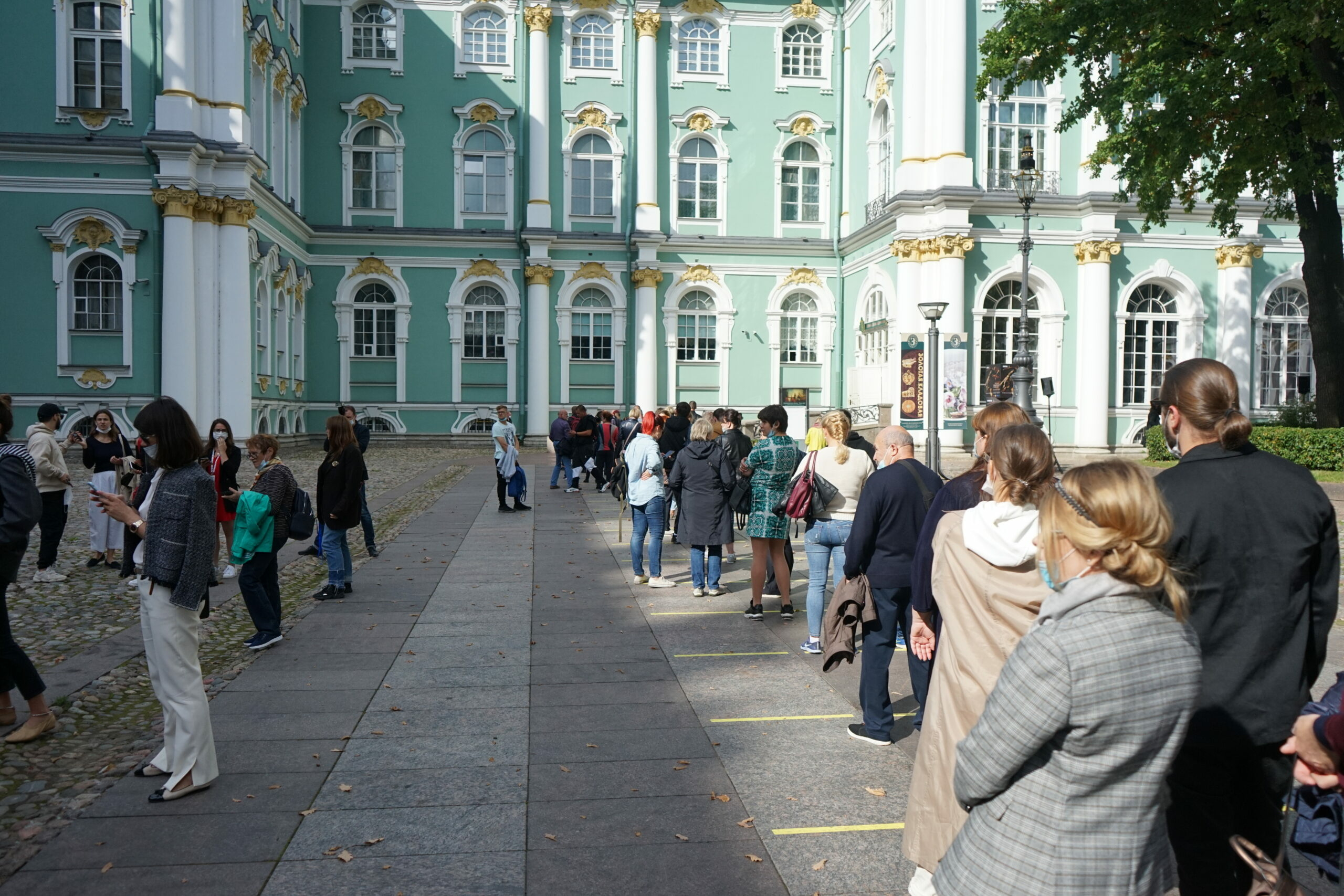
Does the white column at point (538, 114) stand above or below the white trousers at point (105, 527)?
above

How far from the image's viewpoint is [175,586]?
5.34m

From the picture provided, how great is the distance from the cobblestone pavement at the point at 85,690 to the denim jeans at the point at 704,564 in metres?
3.78

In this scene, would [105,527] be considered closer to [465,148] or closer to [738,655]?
[738,655]

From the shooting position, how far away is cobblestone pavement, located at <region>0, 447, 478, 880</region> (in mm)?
5152

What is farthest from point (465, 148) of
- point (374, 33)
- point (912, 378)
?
point (912, 378)

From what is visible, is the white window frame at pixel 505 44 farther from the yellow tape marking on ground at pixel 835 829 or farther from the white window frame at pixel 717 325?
the yellow tape marking on ground at pixel 835 829

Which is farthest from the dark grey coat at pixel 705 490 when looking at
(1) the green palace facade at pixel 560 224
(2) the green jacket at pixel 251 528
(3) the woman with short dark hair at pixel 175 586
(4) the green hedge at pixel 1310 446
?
(1) the green palace facade at pixel 560 224

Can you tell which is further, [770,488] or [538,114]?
[538,114]

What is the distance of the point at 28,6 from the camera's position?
82.4 feet

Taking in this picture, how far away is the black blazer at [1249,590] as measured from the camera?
3361mm

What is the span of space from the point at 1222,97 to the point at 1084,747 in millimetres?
15800

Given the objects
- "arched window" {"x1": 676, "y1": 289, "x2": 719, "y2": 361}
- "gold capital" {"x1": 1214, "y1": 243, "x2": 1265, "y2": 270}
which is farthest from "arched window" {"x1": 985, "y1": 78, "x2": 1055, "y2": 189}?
"arched window" {"x1": 676, "y1": 289, "x2": 719, "y2": 361}

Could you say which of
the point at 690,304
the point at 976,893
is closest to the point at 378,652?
the point at 976,893

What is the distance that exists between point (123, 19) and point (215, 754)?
2508 centimetres
